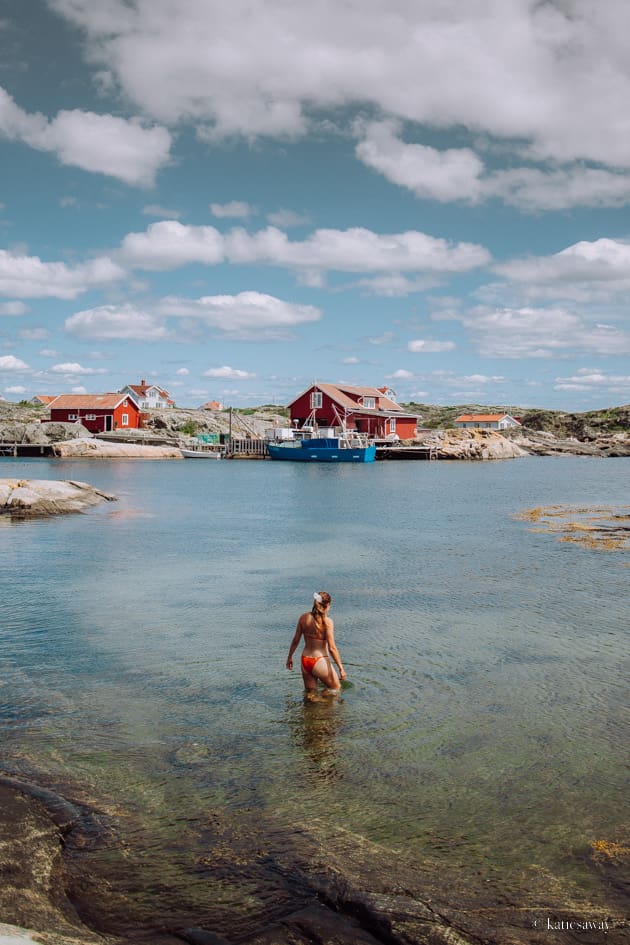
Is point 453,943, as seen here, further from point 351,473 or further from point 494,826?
point 351,473

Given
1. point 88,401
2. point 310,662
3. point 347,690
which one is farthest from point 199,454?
point 310,662

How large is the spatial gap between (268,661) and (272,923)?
283 inches

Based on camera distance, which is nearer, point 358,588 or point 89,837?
point 89,837

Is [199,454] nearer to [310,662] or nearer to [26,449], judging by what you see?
[26,449]

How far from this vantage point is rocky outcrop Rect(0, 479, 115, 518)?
113 feet

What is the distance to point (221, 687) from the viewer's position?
11.2 meters

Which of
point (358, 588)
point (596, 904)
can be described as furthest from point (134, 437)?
point (596, 904)

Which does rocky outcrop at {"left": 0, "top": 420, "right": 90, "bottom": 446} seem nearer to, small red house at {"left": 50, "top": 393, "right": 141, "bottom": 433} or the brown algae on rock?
small red house at {"left": 50, "top": 393, "right": 141, "bottom": 433}

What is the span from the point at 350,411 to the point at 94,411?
40250mm

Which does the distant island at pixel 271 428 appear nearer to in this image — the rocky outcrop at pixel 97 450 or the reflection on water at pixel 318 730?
the rocky outcrop at pixel 97 450

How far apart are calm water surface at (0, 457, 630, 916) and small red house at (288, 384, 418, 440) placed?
66536 millimetres

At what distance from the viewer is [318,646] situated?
33.7 feet

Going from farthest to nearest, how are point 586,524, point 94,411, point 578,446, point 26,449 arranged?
point 578,446 < point 94,411 < point 26,449 < point 586,524

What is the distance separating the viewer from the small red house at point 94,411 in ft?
346
